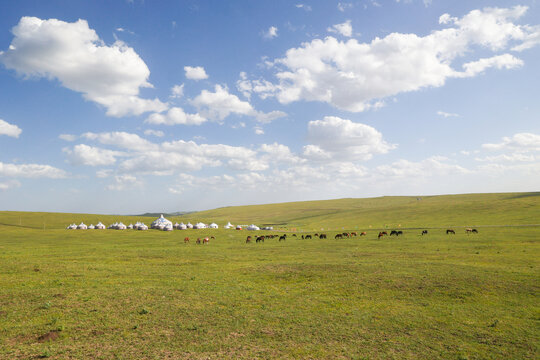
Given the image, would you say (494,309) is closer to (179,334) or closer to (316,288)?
(316,288)

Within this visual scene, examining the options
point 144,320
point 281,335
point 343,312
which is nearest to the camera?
point 281,335

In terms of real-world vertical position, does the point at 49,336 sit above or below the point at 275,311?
above

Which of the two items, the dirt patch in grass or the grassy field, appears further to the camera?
the dirt patch in grass

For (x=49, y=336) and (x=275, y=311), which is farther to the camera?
(x=275, y=311)

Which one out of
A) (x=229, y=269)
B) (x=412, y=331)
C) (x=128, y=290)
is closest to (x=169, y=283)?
(x=128, y=290)

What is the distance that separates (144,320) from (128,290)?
638 centimetres

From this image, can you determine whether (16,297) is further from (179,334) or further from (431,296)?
(431,296)

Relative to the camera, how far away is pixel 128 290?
66.6 feet

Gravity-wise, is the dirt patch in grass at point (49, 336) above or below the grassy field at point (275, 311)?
above

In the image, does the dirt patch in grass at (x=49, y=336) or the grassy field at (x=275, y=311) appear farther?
the dirt patch in grass at (x=49, y=336)

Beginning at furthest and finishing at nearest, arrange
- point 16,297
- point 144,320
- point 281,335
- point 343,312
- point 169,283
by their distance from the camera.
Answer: point 169,283 → point 16,297 → point 343,312 → point 144,320 → point 281,335

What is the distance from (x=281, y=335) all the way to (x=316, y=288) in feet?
26.6

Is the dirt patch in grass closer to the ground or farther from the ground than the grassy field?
farther from the ground

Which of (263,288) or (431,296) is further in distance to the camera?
(263,288)
